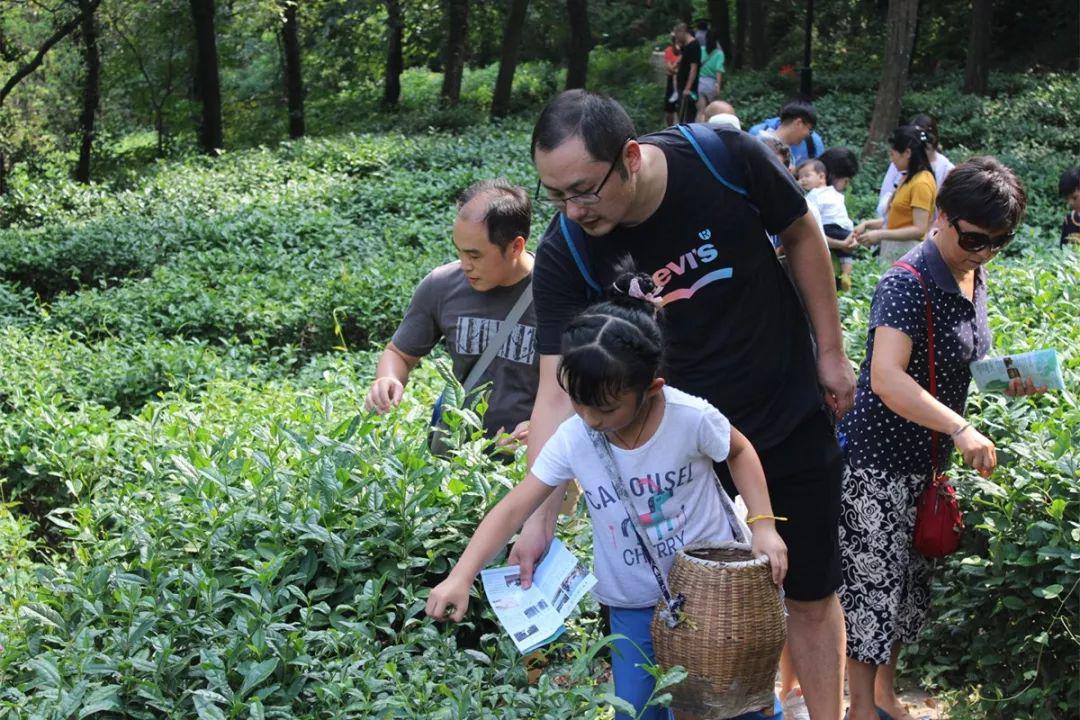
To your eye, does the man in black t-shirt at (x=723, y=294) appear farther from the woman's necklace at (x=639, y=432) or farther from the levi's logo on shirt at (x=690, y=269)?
the woman's necklace at (x=639, y=432)

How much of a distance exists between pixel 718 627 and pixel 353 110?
3082 centimetres

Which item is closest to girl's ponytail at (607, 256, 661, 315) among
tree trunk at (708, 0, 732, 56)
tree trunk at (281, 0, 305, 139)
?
tree trunk at (281, 0, 305, 139)

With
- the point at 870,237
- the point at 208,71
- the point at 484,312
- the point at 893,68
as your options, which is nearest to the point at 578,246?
the point at 484,312

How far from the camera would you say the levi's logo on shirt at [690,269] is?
3279mm

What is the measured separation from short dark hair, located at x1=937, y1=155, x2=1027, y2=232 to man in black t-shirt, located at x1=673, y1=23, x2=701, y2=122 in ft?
55.7

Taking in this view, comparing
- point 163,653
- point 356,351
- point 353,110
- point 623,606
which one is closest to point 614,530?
point 623,606

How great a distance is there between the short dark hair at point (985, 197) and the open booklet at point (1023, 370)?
408 mm

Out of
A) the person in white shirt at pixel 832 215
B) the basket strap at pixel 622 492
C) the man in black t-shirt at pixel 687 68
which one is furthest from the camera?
the man in black t-shirt at pixel 687 68

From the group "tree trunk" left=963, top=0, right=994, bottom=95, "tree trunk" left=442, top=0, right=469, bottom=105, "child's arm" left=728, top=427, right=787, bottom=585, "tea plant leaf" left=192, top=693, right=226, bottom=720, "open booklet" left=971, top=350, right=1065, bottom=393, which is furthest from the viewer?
"tree trunk" left=442, top=0, right=469, bottom=105

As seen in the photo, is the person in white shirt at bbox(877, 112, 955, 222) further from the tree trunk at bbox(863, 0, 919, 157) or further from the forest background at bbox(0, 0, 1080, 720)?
the tree trunk at bbox(863, 0, 919, 157)

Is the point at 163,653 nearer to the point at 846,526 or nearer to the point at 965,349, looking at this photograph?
the point at 846,526

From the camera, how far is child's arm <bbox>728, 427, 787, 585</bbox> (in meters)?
3.04

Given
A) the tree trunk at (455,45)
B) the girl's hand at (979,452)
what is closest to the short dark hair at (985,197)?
the girl's hand at (979,452)

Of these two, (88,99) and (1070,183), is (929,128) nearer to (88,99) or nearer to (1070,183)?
(1070,183)
